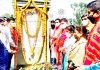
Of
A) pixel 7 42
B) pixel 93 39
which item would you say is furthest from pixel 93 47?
pixel 7 42

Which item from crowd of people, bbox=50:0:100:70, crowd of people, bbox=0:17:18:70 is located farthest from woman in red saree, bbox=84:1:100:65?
crowd of people, bbox=0:17:18:70

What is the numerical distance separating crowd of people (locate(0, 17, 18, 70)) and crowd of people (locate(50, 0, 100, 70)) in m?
0.24

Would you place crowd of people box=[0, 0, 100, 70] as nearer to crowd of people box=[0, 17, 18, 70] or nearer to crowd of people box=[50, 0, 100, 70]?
crowd of people box=[50, 0, 100, 70]

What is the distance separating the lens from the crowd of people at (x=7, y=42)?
265cm

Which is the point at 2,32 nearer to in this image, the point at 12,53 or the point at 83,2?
the point at 12,53

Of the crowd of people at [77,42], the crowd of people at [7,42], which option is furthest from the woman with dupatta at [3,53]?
the crowd of people at [77,42]

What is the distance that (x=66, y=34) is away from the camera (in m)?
2.73

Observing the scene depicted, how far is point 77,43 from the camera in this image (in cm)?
272

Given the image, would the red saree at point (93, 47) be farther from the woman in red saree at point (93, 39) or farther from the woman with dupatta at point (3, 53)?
the woman with dupatta at point (3, 53)

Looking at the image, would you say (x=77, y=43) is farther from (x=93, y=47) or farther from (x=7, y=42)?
(x=7, y=42)

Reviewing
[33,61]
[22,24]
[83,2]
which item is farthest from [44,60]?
[83,2]

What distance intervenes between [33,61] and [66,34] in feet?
0.89

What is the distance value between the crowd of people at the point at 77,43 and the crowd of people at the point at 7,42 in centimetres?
24

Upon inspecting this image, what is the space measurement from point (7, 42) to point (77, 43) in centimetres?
45
